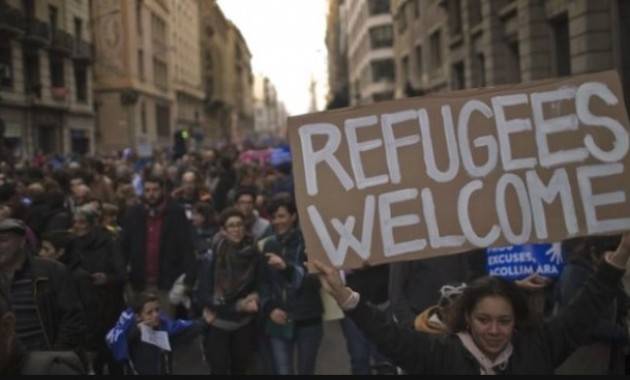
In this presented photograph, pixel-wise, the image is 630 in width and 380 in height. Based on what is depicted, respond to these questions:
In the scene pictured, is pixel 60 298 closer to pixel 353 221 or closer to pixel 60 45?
pixel 353 221

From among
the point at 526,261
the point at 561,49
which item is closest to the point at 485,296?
the point at 526,261

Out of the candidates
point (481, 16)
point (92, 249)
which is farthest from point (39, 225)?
point (481, 16)

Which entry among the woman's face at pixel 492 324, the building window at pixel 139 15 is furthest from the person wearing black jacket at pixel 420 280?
the building window at pixel 139 15

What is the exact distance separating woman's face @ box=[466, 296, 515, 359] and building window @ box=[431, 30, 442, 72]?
27.6 m

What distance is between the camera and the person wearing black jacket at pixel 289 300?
6.20 meters

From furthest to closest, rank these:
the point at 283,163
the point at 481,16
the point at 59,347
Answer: the point at 481,16 → the point at 283,163 → the point at 59,347

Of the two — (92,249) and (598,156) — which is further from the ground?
(598,156)

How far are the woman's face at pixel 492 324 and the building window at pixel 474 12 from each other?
71.7ft

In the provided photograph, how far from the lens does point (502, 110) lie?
359 centimetres

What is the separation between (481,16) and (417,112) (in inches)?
827

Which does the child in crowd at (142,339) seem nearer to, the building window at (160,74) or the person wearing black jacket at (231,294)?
the person wearing black jacket at (231,294)

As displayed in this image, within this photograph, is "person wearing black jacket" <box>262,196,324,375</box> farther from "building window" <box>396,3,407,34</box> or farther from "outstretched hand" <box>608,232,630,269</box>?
"building window" <box>396,3,407,34</box>

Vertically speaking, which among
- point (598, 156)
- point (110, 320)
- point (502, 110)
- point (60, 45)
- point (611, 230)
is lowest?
point (110, 320)

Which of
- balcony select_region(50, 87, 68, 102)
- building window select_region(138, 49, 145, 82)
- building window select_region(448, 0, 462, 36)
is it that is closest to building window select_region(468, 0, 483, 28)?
building window select_region(448, 0, 462, 36)
